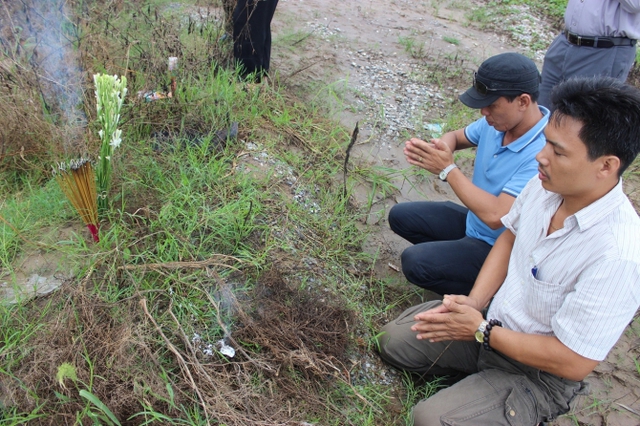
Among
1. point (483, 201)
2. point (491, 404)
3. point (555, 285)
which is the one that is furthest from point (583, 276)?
point (483, 201)

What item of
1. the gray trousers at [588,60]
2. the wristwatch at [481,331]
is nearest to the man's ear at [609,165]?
the wristwatch at [481,331]

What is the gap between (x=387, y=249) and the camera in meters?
3.42

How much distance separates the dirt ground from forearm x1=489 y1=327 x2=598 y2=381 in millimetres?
869

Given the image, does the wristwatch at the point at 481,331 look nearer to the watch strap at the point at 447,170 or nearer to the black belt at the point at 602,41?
the watch strap at the point at 447,170

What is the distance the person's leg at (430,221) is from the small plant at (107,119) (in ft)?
5.67

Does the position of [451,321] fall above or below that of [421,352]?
above

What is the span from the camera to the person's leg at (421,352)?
2459 millimetres

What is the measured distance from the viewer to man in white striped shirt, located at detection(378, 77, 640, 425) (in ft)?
5.74

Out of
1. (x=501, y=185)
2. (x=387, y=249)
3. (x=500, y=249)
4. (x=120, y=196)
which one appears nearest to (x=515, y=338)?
(x=500, y=249)

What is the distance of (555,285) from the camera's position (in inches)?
76.2

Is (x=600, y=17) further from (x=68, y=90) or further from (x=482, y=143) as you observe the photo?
(x=68, y=90)

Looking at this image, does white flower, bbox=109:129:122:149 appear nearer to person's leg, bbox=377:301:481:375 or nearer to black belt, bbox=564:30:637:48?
person's leg, bbox=377:301:481:375

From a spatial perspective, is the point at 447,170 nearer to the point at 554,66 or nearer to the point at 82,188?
the point at 82,188

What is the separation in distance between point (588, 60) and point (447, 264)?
2.14 m
